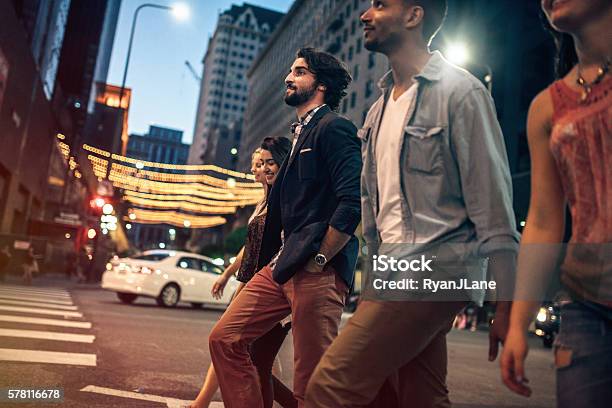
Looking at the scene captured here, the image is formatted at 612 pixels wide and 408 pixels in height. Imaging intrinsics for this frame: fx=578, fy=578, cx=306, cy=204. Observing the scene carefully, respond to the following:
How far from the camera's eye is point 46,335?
676 cm

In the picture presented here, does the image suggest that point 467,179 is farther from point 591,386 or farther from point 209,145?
point 209,145

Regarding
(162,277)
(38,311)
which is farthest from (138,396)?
(162,277)

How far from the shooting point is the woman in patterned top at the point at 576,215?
1.27m

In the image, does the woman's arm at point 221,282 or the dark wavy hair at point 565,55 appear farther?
→ the woman's arm at point 221,282

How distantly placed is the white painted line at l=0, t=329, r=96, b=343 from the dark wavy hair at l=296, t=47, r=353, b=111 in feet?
16.2

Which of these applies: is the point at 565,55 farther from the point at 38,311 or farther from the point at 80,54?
the point at 80,54

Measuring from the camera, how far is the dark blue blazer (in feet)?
8.51

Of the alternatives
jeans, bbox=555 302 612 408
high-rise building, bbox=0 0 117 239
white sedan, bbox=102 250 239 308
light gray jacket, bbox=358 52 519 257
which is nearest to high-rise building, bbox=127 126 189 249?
high-rise building, bbox=0 0 117 239

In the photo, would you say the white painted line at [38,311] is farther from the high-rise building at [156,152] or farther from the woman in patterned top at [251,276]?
the high-rise building at [156,152]

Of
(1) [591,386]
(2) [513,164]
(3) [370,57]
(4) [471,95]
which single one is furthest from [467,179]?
(3) [370,57]

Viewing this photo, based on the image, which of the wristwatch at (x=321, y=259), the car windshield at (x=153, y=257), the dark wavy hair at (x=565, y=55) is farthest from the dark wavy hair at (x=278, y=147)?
the car windshield at (x=153, y=257)

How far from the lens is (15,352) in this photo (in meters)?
5.39

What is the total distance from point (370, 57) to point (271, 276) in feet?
150

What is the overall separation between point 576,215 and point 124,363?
519cm
